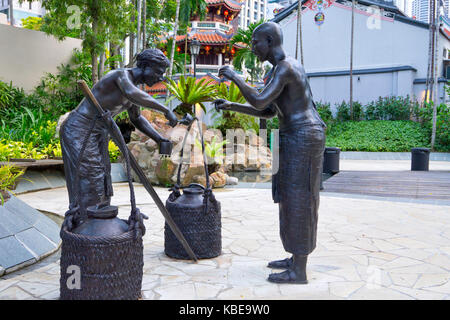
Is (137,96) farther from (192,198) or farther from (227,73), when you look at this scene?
(192,198)

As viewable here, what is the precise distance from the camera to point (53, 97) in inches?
479

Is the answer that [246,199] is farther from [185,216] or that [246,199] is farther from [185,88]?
[185,88]

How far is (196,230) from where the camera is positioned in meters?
Result: 3.72

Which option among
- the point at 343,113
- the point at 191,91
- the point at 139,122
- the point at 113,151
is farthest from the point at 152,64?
the point at 343,113

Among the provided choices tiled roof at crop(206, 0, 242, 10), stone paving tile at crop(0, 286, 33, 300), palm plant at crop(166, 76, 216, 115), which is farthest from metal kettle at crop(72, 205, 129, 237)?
tiled roof at crop(206, 0, 242, 10)

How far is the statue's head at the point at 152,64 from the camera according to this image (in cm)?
315

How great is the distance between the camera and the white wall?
1165 cm

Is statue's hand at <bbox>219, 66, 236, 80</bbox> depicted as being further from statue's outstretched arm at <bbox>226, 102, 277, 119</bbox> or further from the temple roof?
the temple roof

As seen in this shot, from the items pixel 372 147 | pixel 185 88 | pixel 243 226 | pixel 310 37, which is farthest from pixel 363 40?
pixel 243 226

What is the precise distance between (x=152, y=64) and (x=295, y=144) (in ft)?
4.34

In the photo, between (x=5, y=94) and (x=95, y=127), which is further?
(x=5, y=94)

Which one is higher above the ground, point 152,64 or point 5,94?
point 5,94

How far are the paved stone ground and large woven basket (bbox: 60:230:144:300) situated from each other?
44 centimetres

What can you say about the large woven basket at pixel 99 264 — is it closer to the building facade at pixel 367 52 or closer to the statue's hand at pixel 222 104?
the statue's hand at pixel 222 104
